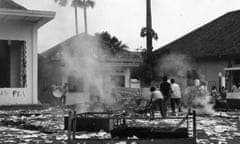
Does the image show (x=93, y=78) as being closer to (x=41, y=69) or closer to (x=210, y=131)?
(x=210, y=131)

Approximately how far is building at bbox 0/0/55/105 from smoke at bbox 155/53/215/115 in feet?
24.1

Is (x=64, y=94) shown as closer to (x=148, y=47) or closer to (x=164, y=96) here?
(x=164, y=96)

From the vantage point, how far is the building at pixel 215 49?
32.6 meters

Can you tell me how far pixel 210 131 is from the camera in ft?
40.4

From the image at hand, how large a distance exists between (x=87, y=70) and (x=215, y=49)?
1850 centimetres

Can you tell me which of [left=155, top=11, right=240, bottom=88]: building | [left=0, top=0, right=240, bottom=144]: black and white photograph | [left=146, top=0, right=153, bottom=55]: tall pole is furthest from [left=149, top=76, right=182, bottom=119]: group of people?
[left=155, top=11, right=240, bottom=88]: building

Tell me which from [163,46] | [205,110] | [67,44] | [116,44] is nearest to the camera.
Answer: [205,110]

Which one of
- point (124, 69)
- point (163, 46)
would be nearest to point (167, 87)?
point (124, 69)

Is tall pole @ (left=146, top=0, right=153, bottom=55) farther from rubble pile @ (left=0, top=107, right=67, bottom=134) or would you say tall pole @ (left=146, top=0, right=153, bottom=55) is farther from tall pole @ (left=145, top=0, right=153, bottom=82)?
rubble pile @ (left=0, top=107, right=67, bottom=134)

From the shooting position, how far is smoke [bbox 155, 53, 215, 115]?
2039 cm

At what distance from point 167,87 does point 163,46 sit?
25303 millimetres

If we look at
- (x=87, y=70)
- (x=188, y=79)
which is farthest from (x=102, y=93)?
(x=188, y=79)

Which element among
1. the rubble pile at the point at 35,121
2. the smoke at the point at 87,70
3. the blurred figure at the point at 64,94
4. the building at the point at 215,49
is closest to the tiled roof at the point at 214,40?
the building at the point at 215,49

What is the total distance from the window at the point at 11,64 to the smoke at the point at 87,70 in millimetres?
2605
